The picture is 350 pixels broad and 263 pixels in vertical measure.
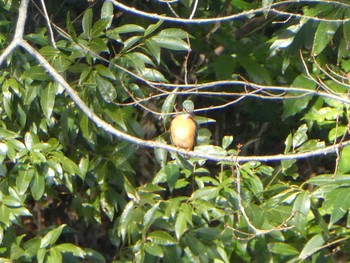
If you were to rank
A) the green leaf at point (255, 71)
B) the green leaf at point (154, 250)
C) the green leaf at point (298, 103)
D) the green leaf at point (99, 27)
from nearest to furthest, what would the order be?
1. the green leaf at point (99, 27)
2. the green leaf at point (154, 250)
3. the green leaf at point (298, 103)
4. the green leaf at point (255, 71)

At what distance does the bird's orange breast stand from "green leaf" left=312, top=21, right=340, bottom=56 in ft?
1.77

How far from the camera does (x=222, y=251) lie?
11.4 feet

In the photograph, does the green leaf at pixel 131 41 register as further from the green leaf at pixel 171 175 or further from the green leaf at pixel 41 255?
the green leaf at pixel 41 255

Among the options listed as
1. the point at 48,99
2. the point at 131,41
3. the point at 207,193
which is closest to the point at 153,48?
the point at 131,41

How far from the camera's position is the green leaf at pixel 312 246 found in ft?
11.6

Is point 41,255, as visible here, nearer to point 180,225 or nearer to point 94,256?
point 94,256

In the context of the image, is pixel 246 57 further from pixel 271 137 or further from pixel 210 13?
pixel 271 137

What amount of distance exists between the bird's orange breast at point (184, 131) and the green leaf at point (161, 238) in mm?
364

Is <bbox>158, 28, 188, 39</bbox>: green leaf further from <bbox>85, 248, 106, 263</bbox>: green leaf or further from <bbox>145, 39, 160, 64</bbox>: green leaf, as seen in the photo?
<bbox>85, 248, 106, 263</bbox>: green leaf

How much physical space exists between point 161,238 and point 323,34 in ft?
3.23

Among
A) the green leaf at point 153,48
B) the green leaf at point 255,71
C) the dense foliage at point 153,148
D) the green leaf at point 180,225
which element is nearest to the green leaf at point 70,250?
the dense foliage at point 153,148

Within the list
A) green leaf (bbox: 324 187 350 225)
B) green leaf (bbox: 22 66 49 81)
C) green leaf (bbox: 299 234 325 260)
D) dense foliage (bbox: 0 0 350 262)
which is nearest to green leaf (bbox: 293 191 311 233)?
dense foliage (bbox: 0 0 350 262)

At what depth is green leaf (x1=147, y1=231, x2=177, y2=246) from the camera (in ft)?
11.1

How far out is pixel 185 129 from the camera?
129 inches
